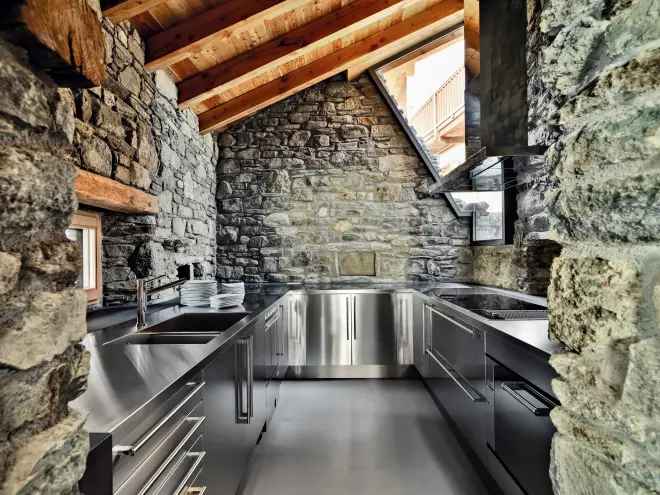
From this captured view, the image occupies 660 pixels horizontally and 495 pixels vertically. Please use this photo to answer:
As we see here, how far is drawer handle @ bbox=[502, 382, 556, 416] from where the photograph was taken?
123 cm

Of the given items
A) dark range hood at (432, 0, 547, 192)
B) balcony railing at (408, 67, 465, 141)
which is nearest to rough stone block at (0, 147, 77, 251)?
dark range hood at (432, 0, 547, 192)

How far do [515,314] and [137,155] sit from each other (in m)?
2.41

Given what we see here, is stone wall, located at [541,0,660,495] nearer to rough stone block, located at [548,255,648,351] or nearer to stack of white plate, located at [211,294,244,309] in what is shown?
rough stone block, located at [548,255,648,351]

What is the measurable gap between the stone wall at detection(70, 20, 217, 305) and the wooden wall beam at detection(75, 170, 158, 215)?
0.20 feet

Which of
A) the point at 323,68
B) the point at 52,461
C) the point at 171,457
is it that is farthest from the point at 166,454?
the point at 323,68

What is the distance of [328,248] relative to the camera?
4.07 metres

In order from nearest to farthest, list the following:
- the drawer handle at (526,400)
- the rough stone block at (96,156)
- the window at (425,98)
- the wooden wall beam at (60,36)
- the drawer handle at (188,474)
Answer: the wooden wall beam at (60,36), the drawer handle at (188,474), the drawer handle at (526,400), the rough stone block at (96,156), the window at (425,98)

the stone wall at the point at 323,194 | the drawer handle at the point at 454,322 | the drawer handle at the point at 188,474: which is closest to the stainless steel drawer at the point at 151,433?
the drawer handle at the point at 188,474

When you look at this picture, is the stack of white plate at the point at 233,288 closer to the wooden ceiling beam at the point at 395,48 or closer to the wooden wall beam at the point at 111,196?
the wooden wall beam at the point at 111,196

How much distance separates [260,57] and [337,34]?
25.3 inches

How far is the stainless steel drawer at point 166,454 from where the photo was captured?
2.75 feet

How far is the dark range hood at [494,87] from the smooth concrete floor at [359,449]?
1.74 m

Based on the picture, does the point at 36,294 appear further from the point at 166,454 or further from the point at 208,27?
the point at 208,27

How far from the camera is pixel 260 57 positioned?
2918mm
